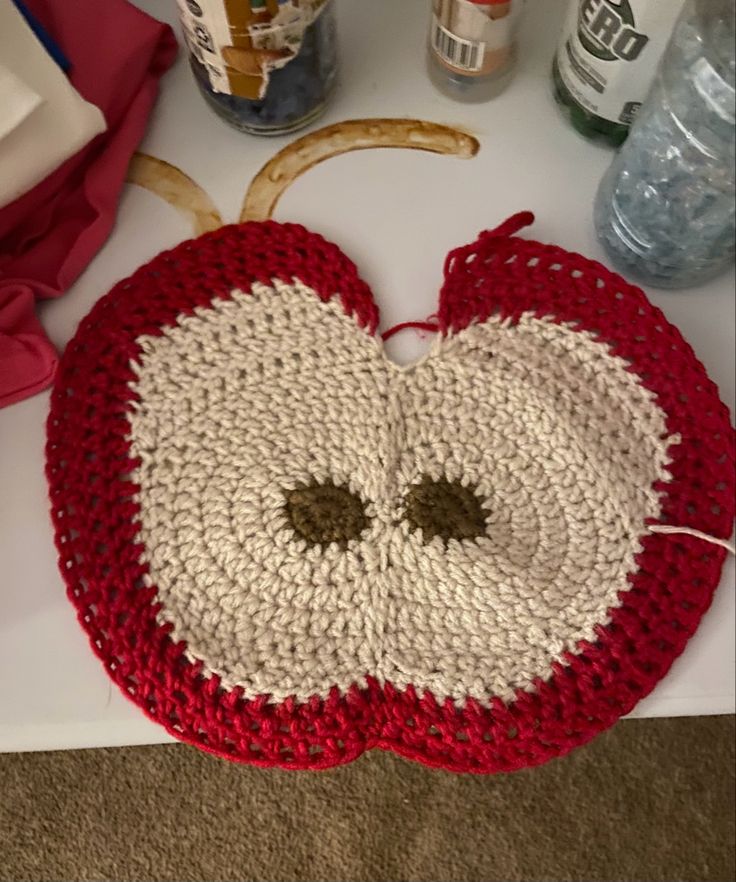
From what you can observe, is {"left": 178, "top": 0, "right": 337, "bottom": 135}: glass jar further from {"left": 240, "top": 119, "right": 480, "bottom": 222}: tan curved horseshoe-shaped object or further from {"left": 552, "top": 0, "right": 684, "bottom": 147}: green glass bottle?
{"left": 552, "top": 0, "right": 684, "bottom": 147}: green glass bottle

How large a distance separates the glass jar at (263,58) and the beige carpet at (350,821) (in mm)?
656

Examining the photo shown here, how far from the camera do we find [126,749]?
2.85ft

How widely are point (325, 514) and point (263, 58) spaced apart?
254 millimetres

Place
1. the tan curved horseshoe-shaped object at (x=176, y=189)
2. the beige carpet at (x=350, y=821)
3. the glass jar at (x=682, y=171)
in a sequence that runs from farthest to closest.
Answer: the beige carpet at (x=350, y=821) < the tan curved horseshoe-shaped object at (x=176, y=189) < the glass jar at (x=682, y=171)

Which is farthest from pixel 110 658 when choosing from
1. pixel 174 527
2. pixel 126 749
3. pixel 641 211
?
pixel 126 749

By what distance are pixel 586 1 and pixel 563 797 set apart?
0.77 metres

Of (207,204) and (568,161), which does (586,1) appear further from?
(207,204)

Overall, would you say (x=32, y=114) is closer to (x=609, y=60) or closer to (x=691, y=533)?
(x=609, y=60)

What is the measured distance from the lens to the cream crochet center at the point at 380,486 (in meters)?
0.42

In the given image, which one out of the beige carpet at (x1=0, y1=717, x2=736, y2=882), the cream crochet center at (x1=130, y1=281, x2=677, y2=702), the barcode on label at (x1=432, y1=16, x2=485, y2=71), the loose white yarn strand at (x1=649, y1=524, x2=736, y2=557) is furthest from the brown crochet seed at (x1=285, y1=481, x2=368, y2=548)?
the beige carpet at (x1=0, y1=717, x2=736, y2=882)

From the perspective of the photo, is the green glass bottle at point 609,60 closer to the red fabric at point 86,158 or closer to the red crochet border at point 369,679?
the red crochet border at point 369,679

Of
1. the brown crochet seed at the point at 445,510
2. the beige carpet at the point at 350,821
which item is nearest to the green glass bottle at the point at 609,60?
the brown crochet seed at the point at 445,510

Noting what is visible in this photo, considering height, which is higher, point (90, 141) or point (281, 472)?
point (90, 141)

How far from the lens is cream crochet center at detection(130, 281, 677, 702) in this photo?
42 centimetres
